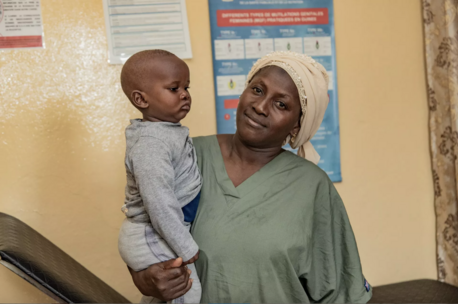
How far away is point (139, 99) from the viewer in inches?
56.2

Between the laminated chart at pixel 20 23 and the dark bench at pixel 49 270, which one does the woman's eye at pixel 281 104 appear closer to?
the dark bench at pixel 49 270

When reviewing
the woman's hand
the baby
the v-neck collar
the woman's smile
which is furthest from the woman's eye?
the woman's hand

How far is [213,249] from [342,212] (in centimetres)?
53

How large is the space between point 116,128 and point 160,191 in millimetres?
1253

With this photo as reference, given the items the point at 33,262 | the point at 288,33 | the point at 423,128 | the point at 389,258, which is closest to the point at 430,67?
the point at 423,128

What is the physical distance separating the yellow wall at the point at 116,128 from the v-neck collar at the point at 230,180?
0.91 m

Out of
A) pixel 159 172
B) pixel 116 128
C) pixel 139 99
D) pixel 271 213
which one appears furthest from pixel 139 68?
pixel 116 128

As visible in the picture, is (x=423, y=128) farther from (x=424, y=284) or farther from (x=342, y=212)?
(x=342, y=212)

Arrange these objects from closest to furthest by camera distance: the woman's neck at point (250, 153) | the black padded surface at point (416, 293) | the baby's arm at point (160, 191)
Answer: the baby's arm at point (160, 191)
the woman's neck at point (250, 153)
the black padded surface at point (416, 293)

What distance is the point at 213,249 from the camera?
56.9 inches

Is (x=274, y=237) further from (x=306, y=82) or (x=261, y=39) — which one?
(x=261, y=39)

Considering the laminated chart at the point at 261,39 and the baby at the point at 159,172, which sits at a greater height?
the laminated chart at the point at 261,39

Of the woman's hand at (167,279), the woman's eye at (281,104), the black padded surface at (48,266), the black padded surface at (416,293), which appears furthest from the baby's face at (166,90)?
the black padded surface at (416,293)

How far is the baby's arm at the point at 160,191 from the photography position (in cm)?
127
